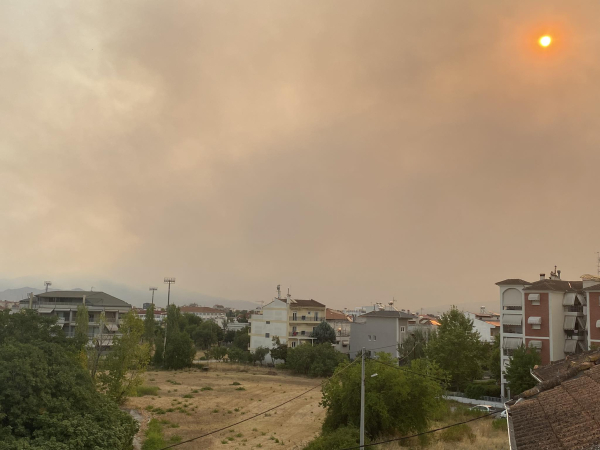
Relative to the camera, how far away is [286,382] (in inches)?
1921

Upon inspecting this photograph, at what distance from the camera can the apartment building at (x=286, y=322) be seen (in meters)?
63.8

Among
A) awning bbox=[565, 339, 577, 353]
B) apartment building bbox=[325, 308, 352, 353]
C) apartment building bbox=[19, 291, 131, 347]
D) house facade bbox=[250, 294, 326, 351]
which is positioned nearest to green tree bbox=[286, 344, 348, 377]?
house facade bbox=[250, 294, 326, 351]

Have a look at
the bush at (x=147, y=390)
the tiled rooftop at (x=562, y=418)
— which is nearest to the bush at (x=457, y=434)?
A: the tiled rooftop at (x=562, y=418)

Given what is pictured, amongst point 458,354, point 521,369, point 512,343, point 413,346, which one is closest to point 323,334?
point 413,346

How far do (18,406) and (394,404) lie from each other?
18.0m

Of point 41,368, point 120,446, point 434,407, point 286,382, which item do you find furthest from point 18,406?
point 286,382

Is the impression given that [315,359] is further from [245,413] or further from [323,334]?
[245,413]

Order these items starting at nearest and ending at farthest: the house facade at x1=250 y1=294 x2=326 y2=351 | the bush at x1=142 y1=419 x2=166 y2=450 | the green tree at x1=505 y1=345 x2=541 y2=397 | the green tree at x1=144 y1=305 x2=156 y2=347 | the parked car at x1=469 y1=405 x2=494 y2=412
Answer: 1. the bush at x1=142 y1=419 x2=166 y2=450
2. the parked car at x1=469 y1=405 x2=494 y2=412
3. the green tree at x1=505 y1=345 x2=541 y2=397
4. the house facade at x1=250 y1=294 x2=326 y2=351
5. the green tree at x1=144 y1=305 x2=156 y2=347

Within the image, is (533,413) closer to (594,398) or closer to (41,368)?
(594,398)

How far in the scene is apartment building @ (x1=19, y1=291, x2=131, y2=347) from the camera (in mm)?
61281

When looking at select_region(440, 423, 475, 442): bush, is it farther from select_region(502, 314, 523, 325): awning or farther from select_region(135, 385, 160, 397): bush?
select_region(135, 385, 160, 397): bush

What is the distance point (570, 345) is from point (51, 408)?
3659cm

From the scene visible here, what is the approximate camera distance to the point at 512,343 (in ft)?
129

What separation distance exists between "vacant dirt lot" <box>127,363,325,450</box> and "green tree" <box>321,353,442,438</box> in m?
2.95
